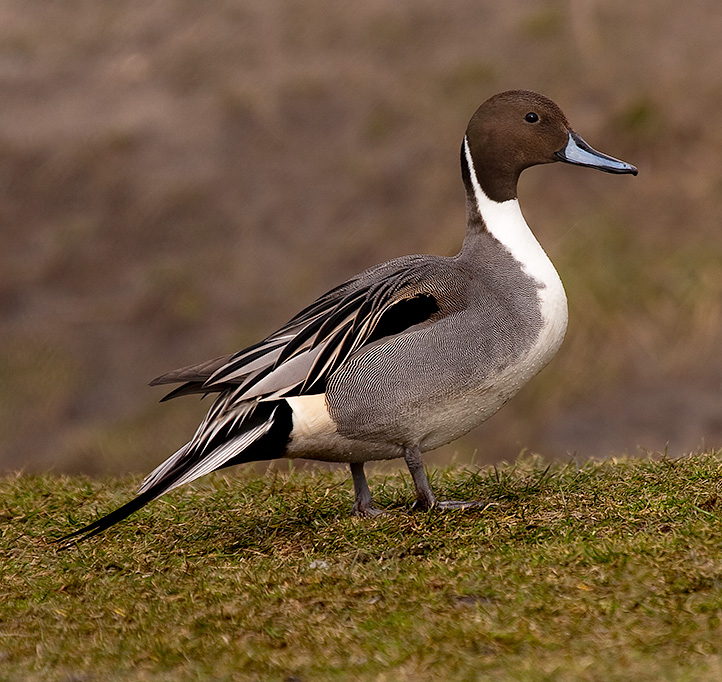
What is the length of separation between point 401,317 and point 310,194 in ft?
22.7

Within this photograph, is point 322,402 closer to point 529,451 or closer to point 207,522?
point 207,522

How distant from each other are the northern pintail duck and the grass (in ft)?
0.80

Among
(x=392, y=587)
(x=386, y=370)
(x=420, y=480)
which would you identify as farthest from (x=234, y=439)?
(x=392, y=587)

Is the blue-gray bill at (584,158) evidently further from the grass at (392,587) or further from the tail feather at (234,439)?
the tail feather at (234,439)

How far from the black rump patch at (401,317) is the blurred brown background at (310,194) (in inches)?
146

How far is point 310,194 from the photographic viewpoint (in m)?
10.5

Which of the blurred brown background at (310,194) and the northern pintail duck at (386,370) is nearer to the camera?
the northern pintail duck at (386,370)

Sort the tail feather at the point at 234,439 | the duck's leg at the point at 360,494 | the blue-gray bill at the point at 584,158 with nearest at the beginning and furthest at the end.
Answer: the tail feather at the point at 234,439 < the duck's leg at the point at 360,494 < the blue-gray bill at the point at 584,158

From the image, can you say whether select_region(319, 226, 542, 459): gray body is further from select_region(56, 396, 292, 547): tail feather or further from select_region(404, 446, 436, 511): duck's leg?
select_region(56, 396, 292, 547): tail feather

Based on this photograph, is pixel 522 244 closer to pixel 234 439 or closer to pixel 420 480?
pixel 420 480

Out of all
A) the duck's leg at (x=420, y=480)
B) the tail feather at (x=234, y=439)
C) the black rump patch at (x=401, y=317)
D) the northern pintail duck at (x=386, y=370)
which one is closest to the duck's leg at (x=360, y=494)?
the northern pintail duck at (x=386, y=370)

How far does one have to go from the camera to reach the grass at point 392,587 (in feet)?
8.62

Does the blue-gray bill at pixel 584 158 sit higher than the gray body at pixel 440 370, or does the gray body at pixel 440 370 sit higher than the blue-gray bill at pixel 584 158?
the blue-gray bill at pixel 584 158

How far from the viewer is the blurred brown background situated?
799cm
